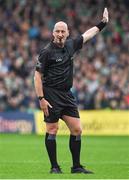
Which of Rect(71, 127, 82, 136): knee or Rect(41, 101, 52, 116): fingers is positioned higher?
Rect(41, 101, 52, 116): fingers

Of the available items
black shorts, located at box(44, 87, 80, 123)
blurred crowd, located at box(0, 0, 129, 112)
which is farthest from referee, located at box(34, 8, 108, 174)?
blurred crowd, located at box(0, 0, 129, 112)

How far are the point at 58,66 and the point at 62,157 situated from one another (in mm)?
4721

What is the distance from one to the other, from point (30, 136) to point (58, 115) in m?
14.2

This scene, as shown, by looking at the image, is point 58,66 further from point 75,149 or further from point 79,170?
point 79,170

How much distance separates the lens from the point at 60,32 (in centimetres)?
1305

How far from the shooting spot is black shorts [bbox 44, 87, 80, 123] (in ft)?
43.7

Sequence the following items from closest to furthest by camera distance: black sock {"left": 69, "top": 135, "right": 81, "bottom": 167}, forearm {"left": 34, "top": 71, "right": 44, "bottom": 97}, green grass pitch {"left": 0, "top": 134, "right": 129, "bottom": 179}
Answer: green grass pitch {"left": 0, "top": 134, "right": 129, "bottom": 179} < forearm {"left": 34, "top": 71, "right": 44, "bottom": 97} < black sock {"left": 69, "top": 135, "right": 81, "bottom": 167}

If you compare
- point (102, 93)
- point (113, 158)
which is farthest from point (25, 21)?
point (113, 158)

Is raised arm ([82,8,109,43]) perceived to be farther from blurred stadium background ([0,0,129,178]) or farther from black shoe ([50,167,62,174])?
blurred stadium background ([0,0,129,178])

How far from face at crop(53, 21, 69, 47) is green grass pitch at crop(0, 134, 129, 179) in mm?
2173

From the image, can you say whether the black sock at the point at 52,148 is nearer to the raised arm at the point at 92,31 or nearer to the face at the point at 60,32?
the face at the point at 60,32

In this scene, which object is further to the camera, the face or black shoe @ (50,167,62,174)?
black shoe @ (50,167,62,174)

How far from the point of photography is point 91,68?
31781 millimetres

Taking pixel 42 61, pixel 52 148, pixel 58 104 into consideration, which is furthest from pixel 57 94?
pixel 52 148
